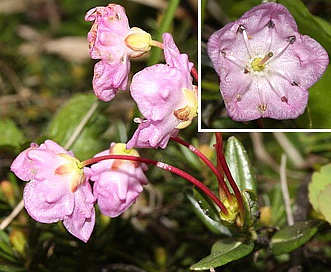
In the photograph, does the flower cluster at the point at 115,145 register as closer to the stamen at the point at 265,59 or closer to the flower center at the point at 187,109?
the flower center at the point at 187,109

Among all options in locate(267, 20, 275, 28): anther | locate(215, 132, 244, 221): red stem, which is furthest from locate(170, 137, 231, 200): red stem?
locate(267, 20, 275, 28): anther

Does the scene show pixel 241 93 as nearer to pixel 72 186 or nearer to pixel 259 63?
pixel 259 63

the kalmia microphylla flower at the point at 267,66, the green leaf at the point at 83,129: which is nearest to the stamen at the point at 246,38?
the kalmia microphylla flower at the point at 267,66

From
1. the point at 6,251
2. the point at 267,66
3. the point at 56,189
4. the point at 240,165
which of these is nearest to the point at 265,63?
the point at 267,66

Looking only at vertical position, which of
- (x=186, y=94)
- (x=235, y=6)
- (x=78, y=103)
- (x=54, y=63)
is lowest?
(x=54, y=63)

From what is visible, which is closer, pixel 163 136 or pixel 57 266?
pixel 163 136

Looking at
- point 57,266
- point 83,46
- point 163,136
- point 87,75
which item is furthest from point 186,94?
point 83,46

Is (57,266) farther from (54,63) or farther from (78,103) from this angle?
(54,63)

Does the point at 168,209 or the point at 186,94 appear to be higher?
the point at 186,94
